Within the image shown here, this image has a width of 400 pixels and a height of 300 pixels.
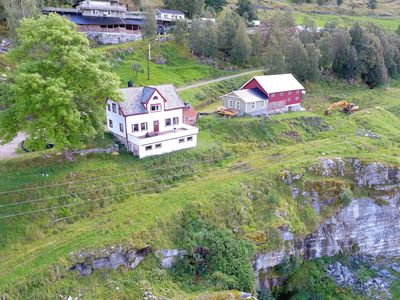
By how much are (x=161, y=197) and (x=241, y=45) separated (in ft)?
153

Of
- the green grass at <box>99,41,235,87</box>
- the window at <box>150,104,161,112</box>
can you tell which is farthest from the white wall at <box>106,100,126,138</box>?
the green grass at <box>99,41,235,87</box>

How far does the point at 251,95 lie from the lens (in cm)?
5616

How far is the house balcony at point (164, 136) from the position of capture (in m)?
41.4

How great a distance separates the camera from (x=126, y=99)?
4262cm

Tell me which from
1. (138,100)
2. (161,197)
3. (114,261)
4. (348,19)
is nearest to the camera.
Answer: (114,261)

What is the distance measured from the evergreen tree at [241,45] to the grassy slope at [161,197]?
919 inches

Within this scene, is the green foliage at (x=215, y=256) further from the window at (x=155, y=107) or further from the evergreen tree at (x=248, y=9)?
the evergreen tree at (x=248, y=9)

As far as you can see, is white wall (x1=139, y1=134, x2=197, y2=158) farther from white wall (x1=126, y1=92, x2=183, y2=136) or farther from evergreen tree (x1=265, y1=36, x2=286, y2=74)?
evergreen tree (x1=265, y1=36, x2=286, y2=74)

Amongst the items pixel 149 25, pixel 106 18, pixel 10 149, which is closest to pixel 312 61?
pixel 149 25

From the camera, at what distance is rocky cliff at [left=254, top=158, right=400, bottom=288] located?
1623 inches

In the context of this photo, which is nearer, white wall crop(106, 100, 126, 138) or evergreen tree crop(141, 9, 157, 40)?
white wall crop(106, 100, 126, 138)

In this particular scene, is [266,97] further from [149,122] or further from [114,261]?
[114,261]

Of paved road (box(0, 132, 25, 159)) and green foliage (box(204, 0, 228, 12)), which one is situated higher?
green foliage (box(204, 0, 228, 12))

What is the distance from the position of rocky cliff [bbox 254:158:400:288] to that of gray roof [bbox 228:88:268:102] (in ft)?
50.5
